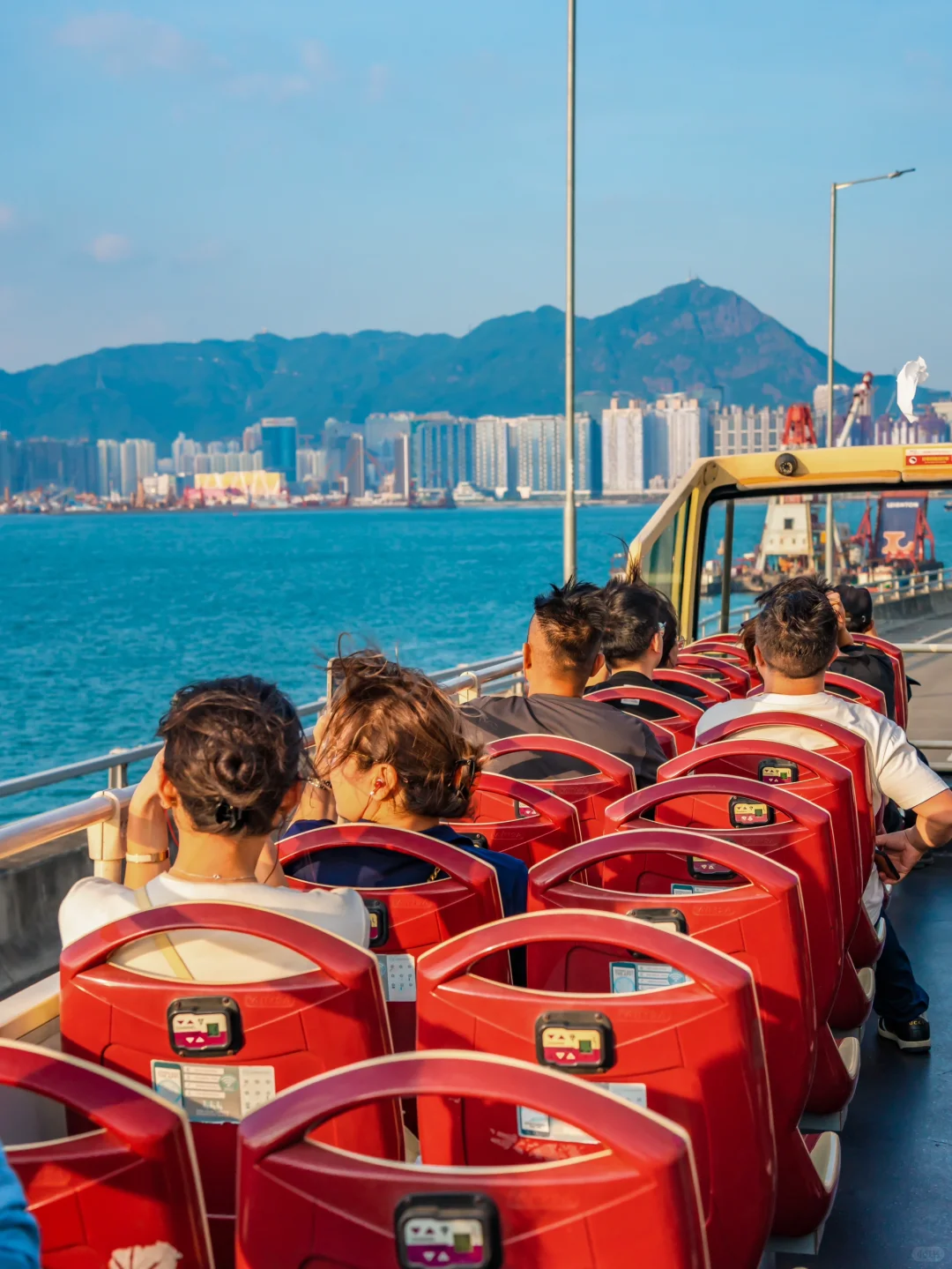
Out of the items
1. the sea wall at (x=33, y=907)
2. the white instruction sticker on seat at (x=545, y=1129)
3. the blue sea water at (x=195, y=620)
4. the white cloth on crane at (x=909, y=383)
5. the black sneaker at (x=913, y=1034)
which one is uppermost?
the white cloth on crane at (x=909, y=383)

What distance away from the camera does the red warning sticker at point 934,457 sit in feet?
28.7

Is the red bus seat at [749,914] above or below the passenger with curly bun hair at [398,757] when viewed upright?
A: below

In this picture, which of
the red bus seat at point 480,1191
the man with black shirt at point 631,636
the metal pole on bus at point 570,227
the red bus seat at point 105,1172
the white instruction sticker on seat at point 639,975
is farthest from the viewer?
the metal pole on bus at point 570,227

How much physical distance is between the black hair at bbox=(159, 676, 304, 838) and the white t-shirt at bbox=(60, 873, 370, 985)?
12 centimetres

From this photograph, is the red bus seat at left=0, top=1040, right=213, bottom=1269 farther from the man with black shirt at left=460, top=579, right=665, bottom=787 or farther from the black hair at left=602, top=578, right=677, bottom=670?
the black hair at left=602, top=578, right=677, bottom=670

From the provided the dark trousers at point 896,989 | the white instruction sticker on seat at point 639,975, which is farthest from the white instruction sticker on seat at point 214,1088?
the dark trousers at point 896,989

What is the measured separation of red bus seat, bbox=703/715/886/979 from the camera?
164 inches

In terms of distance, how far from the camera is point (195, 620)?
9588 cm

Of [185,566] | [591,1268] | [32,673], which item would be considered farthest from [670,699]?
[185,566]

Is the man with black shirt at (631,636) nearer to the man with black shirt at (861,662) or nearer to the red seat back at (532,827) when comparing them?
Result: the man with black shirt at (861,662)

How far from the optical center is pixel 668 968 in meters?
2.59

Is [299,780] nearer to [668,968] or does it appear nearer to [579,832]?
[668,968]

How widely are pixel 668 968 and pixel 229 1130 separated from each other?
0.86 m

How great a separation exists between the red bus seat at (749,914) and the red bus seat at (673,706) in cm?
256
